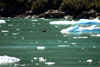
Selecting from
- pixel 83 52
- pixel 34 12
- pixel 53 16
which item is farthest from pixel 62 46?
pixel 34 12

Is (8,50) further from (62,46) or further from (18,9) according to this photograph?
(18,9)

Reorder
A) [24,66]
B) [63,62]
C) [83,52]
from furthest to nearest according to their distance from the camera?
[83,52]
[63,62]
[24,66]

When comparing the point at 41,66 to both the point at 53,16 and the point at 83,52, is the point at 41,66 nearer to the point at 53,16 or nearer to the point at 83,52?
the point at 83,52

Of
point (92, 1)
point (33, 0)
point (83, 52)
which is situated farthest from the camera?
point (33, 0)

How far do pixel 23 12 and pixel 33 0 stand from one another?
36.1ft

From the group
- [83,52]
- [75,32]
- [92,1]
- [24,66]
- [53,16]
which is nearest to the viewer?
[24,66]

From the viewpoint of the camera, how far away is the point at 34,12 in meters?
118

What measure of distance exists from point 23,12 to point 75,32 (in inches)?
2822

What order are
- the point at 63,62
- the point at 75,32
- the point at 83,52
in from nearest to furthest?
the point at 63,62
the point at 83,52
the point at 75,32

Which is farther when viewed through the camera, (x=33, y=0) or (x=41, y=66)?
(x=33, y=0)

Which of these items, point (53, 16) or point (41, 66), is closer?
point (41, 66)

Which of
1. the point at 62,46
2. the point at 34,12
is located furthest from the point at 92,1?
the point at 62,46

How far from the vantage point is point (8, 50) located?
97.6 ft

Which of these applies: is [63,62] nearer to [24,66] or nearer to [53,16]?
[24,66]
